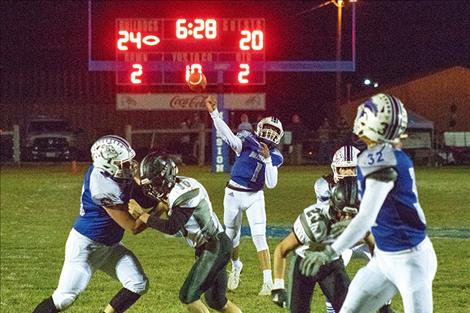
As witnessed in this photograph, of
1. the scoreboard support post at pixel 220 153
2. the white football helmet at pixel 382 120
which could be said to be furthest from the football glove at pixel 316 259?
the scoreboard support post at pixel 220 153

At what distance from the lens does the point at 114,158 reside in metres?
7.15

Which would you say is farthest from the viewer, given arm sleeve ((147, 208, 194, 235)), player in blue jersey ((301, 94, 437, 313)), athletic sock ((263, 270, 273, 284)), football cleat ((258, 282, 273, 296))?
athletic sock ((263, 270, 273, 284))

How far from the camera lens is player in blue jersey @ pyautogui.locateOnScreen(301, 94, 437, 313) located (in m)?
5.66

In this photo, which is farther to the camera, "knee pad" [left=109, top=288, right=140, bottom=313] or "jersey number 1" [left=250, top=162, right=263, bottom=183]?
"jersey number 1" [left=250, top=162, right=263, bottom=183]

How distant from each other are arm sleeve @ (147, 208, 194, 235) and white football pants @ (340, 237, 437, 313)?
1.52 meters

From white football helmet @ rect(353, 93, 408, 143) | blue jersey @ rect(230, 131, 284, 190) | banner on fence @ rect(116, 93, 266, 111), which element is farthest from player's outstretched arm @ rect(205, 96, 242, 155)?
banner on fence @ rect(116, 93, 266, 111)

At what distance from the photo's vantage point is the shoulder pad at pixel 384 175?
18.2 ft

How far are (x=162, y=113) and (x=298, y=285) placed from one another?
33820mm

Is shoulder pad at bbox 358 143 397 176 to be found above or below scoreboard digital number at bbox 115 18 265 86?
below

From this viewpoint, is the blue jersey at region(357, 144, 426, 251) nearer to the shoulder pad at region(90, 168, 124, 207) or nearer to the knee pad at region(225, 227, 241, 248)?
the shoulder pad at region(90, 168, 124, 207)

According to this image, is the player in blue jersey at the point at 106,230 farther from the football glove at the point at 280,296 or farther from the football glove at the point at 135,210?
the football glove at the point at 280,296

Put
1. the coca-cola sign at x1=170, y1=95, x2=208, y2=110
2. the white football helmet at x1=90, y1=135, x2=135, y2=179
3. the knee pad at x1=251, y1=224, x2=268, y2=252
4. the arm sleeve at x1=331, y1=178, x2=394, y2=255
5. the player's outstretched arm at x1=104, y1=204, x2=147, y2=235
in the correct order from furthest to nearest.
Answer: the coca-cola sign at x1=170, y1=95, x2=208, y2=110 < the knee pad at x1=251, y1=224, x2=268, y2=252 < the white football helmet at x1=90, y1=135, x2=135, y2=179 < the player's outstretched arm at x1=104, y1=204, x2=147, y2=235 < the arm sleeve at x1=331, y1=178, x2=394, y2=255

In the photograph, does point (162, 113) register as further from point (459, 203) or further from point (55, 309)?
point (55, 309)

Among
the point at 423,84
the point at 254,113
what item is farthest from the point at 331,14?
the point at 423,84
